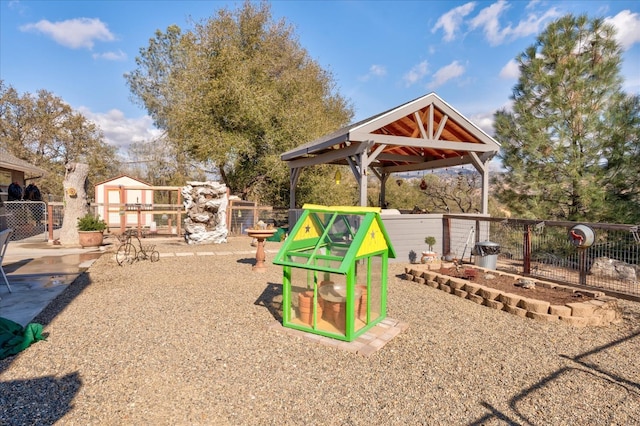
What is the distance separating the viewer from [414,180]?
22.5 metres

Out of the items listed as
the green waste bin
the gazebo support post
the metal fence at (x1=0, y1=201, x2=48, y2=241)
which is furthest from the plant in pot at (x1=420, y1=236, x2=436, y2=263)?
the metal fence at (x1=0, y1=201, x2=48, y2=241)

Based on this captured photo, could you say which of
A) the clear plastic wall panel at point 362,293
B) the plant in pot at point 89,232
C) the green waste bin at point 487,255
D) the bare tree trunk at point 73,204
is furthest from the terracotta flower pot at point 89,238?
the green waste bin at point 487,255

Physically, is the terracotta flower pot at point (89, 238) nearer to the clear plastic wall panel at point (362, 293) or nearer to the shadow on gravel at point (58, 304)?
the shadow on gravel at point (58, 304)

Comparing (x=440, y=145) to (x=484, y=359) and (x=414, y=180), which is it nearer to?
(x=484, y=359)

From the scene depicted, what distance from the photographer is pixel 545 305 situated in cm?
503

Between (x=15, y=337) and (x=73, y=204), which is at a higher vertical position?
(x=73, y=204)

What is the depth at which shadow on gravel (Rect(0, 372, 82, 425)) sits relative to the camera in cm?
264

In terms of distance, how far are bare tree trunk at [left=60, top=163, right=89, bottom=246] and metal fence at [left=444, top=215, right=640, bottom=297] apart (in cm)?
1085

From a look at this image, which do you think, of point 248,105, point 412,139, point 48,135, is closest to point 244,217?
point 248,105

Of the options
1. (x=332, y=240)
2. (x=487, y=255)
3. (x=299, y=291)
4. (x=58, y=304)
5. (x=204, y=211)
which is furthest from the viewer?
(x=204, y=211)

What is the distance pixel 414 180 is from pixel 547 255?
15253mm

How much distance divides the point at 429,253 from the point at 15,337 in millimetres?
7572

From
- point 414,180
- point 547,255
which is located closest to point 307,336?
point 547,255

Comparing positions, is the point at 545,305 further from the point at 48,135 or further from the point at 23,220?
the point at 48,135
